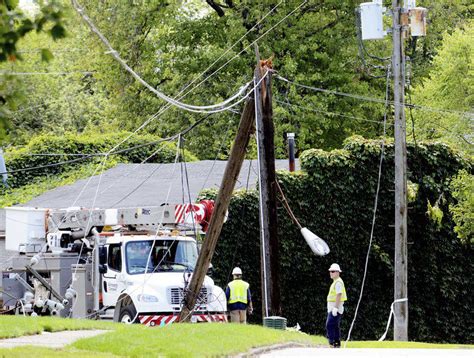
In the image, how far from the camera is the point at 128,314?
25938mm

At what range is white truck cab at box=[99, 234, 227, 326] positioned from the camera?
2569 cm

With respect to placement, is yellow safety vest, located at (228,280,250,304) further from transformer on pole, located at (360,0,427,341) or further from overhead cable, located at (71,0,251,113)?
transformer on pole, located at (360,0,427,341)

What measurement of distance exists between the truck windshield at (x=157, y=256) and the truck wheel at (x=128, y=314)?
866 mm

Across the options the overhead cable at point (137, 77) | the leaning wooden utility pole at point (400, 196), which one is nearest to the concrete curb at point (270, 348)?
the overhead cable at point (137, 77)

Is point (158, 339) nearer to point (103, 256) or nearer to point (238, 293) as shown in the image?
point (238, 293)

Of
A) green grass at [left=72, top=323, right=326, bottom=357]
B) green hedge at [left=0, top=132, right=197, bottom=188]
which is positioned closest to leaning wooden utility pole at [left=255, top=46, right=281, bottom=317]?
green grass at [left=72, top=323, right=326, bottom=357]

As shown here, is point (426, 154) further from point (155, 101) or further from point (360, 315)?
point (155, 101)

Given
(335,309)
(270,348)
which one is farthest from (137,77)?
(270,348)

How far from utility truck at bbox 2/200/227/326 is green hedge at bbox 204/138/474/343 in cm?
730

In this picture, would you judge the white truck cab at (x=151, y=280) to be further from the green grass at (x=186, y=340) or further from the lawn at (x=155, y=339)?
the green grass at (x=186, y=340)

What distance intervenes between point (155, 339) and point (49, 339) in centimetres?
255

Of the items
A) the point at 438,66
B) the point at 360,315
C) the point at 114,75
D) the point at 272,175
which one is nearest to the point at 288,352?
the point at 272,175

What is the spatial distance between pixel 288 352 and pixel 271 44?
3044cm

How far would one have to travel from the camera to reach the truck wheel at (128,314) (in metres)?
25.7
